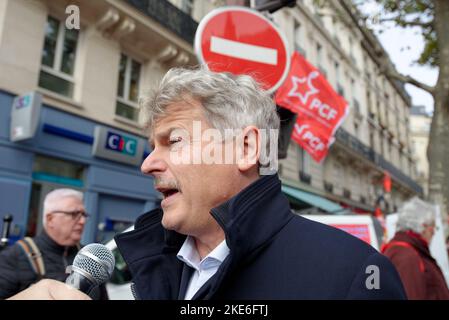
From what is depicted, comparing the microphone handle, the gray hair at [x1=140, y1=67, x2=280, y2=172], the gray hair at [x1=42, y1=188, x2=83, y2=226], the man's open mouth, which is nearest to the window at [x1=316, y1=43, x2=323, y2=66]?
the gray hair at [x1=42, y1=188, x2=83, y2=226]

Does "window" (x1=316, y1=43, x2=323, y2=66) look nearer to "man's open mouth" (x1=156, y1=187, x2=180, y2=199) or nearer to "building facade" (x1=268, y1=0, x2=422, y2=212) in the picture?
"building facade" (x1=268, y1=0, x2=422, y2=212)

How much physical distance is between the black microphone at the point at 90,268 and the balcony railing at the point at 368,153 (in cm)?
1946

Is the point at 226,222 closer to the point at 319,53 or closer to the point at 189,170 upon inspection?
the point at 189,170

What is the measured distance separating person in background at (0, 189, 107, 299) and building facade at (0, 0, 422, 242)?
0.10 meters

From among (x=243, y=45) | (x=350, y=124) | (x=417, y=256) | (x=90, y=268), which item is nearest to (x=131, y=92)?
(x=243, y=45)

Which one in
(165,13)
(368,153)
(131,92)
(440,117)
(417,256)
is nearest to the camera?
(131,92)

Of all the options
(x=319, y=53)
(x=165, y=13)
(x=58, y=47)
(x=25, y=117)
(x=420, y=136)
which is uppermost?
(x=420, y=136)

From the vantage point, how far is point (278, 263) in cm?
102

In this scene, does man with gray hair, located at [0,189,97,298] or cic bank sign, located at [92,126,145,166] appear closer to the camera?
cic bank sign, located at [92,126,145,166]

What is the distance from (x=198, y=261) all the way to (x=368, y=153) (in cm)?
2568

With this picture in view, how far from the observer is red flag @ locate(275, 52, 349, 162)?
4.15 metres

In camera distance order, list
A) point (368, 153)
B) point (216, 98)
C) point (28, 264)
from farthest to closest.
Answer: point (368, 153) < point (28, 264) < point (216, 98)

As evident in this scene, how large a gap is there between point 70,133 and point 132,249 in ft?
18.3

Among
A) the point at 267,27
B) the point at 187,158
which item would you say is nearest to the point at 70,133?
the point at 267,27
